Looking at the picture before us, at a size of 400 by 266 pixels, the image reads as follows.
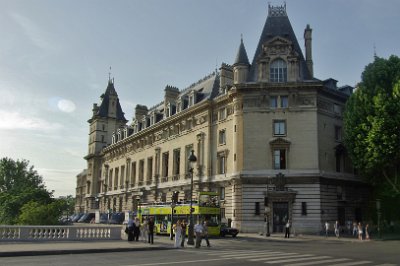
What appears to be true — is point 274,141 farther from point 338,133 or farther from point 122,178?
point 122,178

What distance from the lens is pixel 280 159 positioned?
1778 inches

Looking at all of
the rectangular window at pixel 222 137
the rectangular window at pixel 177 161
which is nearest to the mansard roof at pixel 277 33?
the rectangular window at pixel 222 137

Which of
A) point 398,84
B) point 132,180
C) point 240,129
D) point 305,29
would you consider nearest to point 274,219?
point 240,129

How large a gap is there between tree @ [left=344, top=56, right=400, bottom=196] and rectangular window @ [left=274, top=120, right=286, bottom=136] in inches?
254

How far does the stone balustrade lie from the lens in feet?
81.7

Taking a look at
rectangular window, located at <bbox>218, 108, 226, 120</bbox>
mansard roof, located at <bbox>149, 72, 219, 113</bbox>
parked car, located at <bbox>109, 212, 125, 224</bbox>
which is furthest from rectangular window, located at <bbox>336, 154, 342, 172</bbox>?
parked car, located at <bbox>109, 212, 125, 224</bbox>

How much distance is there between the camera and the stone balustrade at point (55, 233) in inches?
980

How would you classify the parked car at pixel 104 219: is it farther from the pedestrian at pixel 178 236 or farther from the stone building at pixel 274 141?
the pedestrian at pixel 178 236

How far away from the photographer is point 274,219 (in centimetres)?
4381

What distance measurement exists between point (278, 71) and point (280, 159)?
9.79m

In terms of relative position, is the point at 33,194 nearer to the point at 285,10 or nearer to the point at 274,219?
the point at 274,219

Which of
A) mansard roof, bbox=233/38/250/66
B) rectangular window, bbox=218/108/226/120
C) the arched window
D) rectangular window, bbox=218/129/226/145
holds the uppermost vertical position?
mansard roof, bbox=233/38/250/66

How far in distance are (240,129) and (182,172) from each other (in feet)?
47.9

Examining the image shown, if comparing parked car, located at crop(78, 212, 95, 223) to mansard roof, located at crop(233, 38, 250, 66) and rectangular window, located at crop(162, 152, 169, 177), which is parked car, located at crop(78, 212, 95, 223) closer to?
rectangular window, located at crop(162, 152, 169, 177)
